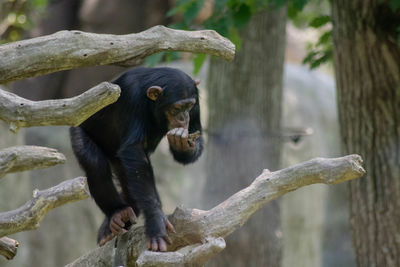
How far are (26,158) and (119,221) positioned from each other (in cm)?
163

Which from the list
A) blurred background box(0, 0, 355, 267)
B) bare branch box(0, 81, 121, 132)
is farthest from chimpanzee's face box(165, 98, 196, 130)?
bare branch box(0, 81, 121, 132)

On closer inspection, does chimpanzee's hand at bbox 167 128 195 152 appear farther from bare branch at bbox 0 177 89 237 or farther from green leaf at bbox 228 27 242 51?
green leaf at bbox 228 27 242 51

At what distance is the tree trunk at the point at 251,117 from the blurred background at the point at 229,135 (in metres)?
0.01

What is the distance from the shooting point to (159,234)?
389 centimetres

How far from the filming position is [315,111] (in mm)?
11539

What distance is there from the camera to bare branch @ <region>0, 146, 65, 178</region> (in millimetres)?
3092

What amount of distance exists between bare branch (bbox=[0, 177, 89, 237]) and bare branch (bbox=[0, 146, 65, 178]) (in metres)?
0.15

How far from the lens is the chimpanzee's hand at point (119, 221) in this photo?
4.61 meters

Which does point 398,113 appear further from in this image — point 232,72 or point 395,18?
point 232,72

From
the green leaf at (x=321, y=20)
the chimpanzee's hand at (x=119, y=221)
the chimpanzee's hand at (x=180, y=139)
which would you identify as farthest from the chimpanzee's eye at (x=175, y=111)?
the green leaf at (x=321, y=20)

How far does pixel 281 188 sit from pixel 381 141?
2.05 metres

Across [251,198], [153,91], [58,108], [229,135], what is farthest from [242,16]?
[58,108]

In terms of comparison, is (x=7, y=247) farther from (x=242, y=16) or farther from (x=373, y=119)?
(x=373, y=119)

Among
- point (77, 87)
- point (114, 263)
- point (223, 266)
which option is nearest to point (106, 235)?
point (114, 263)
